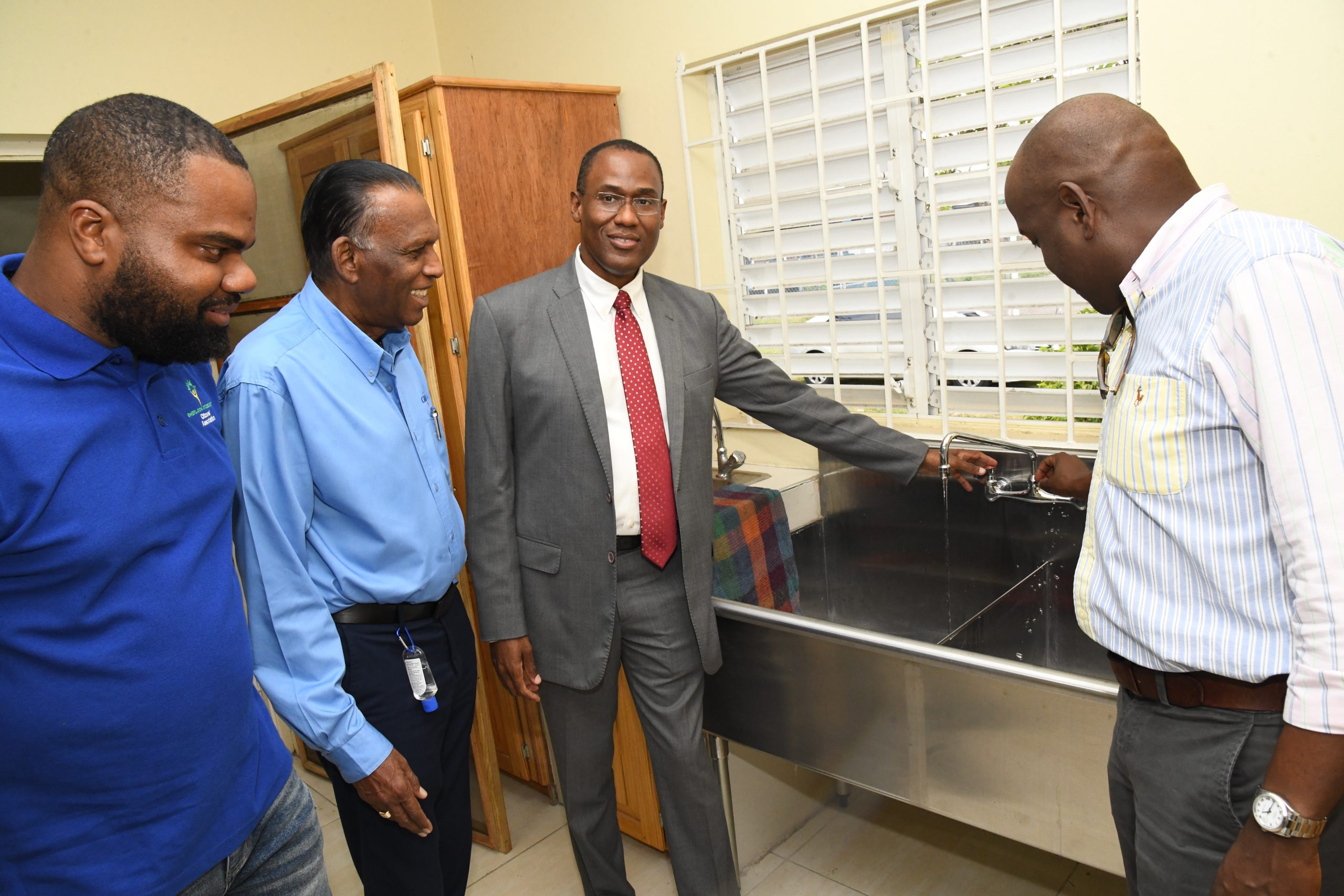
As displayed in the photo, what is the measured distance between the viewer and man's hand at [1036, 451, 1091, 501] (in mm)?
1515

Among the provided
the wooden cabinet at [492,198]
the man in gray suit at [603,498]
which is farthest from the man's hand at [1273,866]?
the wooden cabinet at [492,198]

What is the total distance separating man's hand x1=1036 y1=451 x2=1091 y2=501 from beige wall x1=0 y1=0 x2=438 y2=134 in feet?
8.83

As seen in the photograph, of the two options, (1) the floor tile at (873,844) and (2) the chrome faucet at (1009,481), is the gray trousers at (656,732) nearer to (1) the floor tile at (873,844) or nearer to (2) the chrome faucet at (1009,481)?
(1) the floor tile at (873,844)

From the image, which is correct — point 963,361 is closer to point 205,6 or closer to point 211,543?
point 211,543

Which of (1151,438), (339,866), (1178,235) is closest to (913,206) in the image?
(1178,235)

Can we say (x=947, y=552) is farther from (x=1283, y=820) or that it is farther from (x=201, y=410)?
(x=201, y=410)

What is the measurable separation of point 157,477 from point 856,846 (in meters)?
1.96

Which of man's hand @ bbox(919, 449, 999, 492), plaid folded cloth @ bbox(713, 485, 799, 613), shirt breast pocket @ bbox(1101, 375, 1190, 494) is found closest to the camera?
shirt breast pocket @ bbox(1101, 375, 1190, 494)

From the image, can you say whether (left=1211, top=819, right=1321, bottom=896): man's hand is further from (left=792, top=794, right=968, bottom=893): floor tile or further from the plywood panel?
the plywood panel

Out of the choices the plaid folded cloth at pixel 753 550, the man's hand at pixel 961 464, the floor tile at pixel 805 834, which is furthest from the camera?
the floor tile at pixel 805 834

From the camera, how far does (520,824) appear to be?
8.53 ft

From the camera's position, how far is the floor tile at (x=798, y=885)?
2.13 meters

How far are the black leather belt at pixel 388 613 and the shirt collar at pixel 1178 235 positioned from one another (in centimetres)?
116

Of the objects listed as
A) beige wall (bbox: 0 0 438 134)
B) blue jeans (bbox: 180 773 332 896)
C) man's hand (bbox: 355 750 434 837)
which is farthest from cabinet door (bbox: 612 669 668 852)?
beige wall (bbox: 0 0 438 134)
